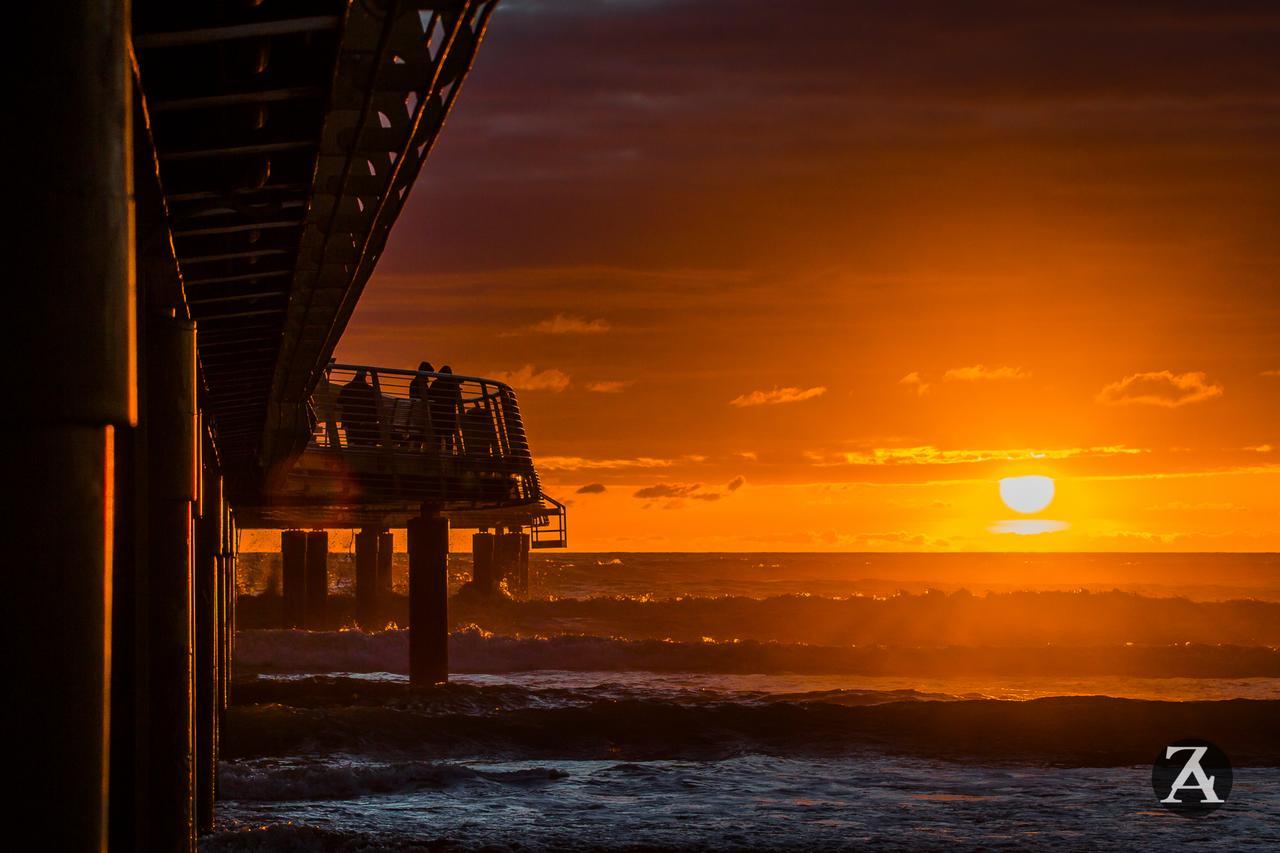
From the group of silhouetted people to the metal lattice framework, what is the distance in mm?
12909

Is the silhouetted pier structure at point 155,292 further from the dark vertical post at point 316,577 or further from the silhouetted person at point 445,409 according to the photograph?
the dark vertical post at point 316,577

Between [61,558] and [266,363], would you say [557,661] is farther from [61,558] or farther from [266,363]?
[61,558]

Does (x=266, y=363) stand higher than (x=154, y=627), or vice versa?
(x=266, y=363)

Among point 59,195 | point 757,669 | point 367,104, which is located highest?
point 367,104

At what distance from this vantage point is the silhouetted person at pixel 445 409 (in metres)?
23.8

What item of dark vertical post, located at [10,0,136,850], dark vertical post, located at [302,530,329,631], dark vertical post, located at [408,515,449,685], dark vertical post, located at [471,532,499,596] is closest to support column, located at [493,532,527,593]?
dark vertical post, located at [471,532,499,596]

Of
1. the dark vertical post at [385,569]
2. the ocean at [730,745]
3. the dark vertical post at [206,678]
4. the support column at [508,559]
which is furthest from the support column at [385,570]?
the dark vertical post at [206,678]

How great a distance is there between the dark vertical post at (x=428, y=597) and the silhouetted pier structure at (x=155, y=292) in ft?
39.0

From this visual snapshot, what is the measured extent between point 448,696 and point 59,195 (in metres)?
23.1

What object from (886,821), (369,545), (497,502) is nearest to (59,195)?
(886,821)

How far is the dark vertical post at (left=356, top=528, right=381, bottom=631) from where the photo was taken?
46.4 metres

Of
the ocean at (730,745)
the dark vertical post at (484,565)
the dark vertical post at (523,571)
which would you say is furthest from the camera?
the dark vertical post at (523,571)

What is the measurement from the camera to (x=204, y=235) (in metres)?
7.79

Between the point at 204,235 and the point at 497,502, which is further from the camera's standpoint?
the point at 497,502
